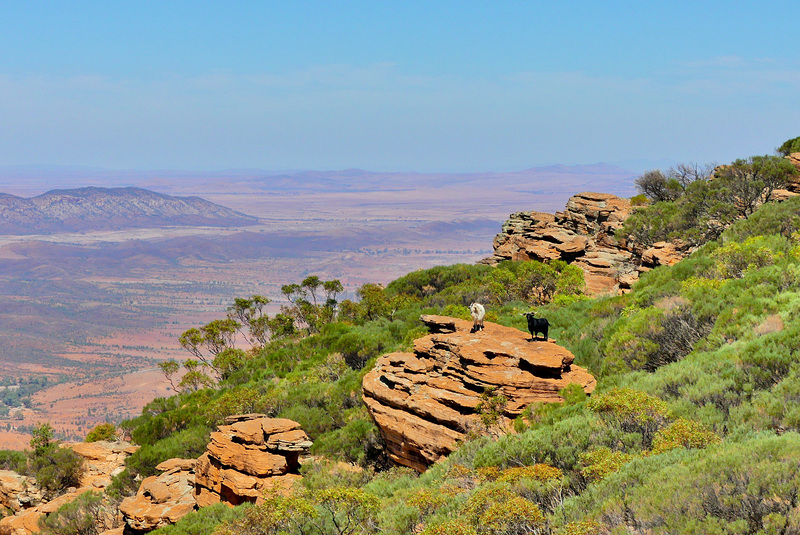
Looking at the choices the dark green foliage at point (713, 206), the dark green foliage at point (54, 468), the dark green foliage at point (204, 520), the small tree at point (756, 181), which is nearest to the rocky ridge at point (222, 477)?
the dark green foliage at point (204, 520)

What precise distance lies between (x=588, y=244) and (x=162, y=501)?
3535 cm

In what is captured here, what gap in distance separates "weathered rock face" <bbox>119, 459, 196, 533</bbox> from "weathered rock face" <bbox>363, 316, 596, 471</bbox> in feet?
21.2

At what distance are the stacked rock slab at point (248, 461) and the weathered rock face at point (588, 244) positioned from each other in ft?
70.8

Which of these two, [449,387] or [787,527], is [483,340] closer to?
[449,387]

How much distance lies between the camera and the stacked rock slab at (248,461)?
48.0 ft

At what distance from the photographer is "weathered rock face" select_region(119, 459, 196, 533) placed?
595 inches

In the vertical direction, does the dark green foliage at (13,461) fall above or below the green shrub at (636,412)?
below

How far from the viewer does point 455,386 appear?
1404 centimetres

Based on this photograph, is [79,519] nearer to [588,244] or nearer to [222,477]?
[222,477]

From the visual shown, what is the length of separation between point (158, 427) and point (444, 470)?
1911 cm

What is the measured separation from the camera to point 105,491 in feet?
67.2

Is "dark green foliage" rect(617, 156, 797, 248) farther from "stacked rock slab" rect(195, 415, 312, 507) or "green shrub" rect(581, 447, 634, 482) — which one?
"stacked rock slab" rect(195, 415, 312, 507)

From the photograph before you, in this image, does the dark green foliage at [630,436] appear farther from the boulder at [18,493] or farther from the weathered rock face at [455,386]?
the boulder at [18,493]

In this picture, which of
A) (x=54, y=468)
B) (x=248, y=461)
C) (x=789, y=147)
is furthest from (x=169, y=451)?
(x=789, y=147)
